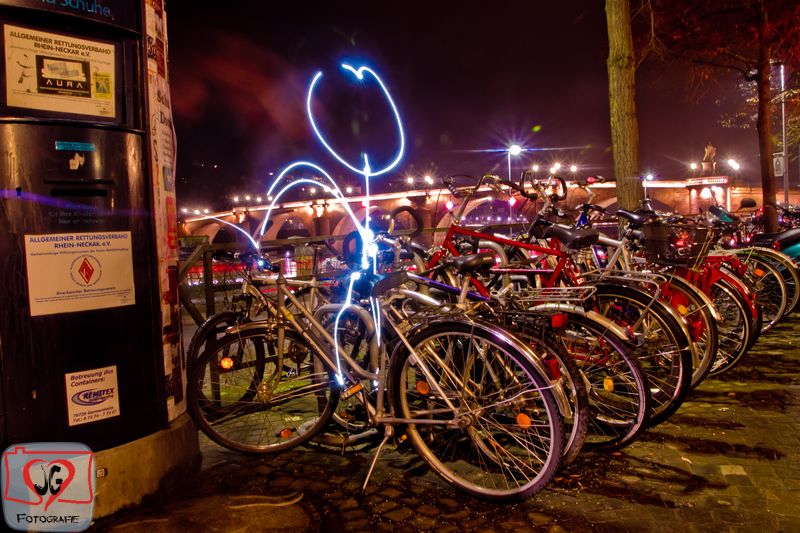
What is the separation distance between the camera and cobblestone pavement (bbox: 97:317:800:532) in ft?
8.36

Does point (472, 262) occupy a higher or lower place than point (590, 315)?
higher

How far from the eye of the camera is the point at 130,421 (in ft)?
9.45

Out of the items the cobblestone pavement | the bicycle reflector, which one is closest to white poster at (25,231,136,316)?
the cobblestone pavement

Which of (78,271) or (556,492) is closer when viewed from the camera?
(78,271)

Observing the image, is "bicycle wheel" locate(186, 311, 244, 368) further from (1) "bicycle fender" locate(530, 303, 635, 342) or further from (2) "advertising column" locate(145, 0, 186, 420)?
(1) "bicycle fender" locate(530, 303, 635, 342)

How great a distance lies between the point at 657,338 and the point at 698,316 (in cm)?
72

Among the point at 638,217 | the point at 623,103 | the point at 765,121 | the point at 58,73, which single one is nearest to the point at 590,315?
the point at 638,217

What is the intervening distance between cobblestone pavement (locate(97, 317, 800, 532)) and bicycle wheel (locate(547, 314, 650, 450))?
0.48 ft

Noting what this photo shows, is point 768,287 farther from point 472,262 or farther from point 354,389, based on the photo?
point 354,389

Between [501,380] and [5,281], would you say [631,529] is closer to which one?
[501,380]

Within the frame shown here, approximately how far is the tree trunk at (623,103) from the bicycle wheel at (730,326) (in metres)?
1.88

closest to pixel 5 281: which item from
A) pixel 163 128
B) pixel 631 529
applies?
pixel 163 128

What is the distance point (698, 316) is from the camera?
4.04 metres

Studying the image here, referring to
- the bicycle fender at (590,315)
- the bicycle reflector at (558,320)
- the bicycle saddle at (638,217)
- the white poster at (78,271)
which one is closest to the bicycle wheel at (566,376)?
the bicycle reflector at (558,320)
